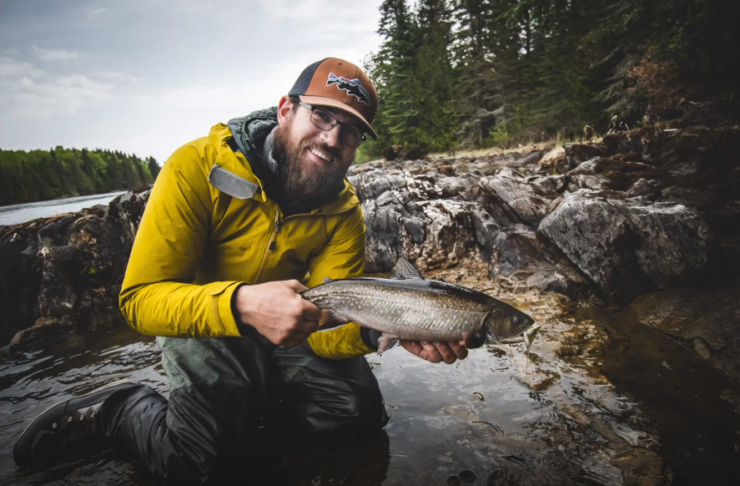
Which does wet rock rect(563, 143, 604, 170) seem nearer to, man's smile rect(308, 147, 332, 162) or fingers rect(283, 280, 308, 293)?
man's smile rect(308, 147, 332, 162)

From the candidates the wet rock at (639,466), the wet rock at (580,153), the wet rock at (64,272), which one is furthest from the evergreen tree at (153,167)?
the wet rock at (639,466)

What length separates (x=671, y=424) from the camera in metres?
2.80

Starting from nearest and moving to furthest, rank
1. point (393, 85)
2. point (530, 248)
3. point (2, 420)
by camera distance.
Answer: point (2, 420)
point (530, 248)
point (393, 85)

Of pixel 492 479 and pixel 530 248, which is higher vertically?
pixel 530 248

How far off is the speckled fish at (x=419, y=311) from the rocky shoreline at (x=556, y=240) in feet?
8.57

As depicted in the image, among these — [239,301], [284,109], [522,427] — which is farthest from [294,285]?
[522,427]

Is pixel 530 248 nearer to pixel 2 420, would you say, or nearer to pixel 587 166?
pixel 587 166

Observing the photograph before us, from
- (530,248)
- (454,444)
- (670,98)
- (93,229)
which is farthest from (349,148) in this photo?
(670,98)

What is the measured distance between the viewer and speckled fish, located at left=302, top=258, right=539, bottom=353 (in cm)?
265

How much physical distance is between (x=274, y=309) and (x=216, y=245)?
3.64ft

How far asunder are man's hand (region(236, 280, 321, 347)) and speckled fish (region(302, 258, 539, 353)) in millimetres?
293

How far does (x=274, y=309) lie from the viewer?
228cm

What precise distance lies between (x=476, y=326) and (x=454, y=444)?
1.01 m

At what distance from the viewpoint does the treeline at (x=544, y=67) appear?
717 cm
